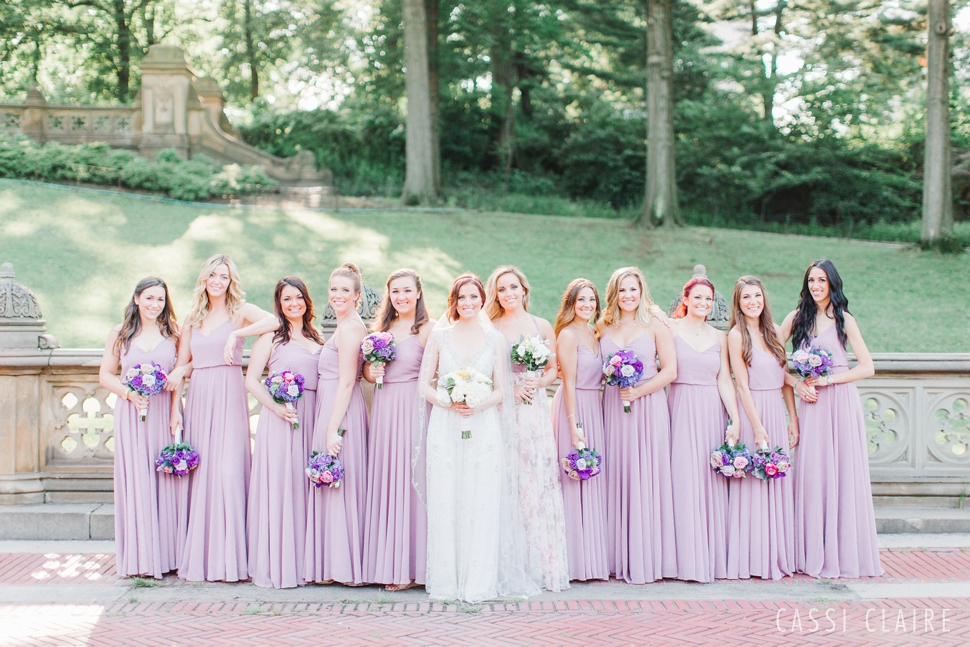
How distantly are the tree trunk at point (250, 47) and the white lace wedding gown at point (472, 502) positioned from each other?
2993 cm

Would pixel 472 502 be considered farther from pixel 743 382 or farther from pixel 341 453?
pixel 743 382

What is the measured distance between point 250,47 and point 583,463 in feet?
109

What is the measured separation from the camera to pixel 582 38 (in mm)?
31766

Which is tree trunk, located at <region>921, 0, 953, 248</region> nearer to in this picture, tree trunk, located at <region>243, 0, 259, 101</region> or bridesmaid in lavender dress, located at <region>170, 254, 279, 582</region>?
bridesmaid in lavender dress, located at <region>170, 254, 279, 582</region>

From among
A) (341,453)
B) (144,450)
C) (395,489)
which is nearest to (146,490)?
(144,450)

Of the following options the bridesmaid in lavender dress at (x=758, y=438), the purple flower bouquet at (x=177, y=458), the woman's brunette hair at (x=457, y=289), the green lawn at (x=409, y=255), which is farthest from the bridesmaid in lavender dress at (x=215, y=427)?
the green lawn at (x=409, y=255)

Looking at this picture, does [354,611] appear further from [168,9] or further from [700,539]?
[168,9]

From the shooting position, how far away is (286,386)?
5.87 metres

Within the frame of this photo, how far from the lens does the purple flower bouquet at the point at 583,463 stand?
5.91 metres

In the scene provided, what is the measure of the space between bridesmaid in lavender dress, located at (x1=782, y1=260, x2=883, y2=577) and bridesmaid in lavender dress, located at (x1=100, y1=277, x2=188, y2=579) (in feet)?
15.4

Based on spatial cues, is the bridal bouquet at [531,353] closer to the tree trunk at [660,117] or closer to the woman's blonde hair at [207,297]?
the woman's blonde hair at [207,297]

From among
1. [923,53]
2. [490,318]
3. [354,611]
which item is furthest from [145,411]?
[923,53]

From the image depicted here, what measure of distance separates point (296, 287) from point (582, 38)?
92.7ft

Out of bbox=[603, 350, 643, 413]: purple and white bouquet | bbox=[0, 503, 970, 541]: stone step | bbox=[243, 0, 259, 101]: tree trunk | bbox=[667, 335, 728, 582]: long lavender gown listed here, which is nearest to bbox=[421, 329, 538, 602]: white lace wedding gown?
bbox=[603, 350, 643, 413]: purple and white bouquet
